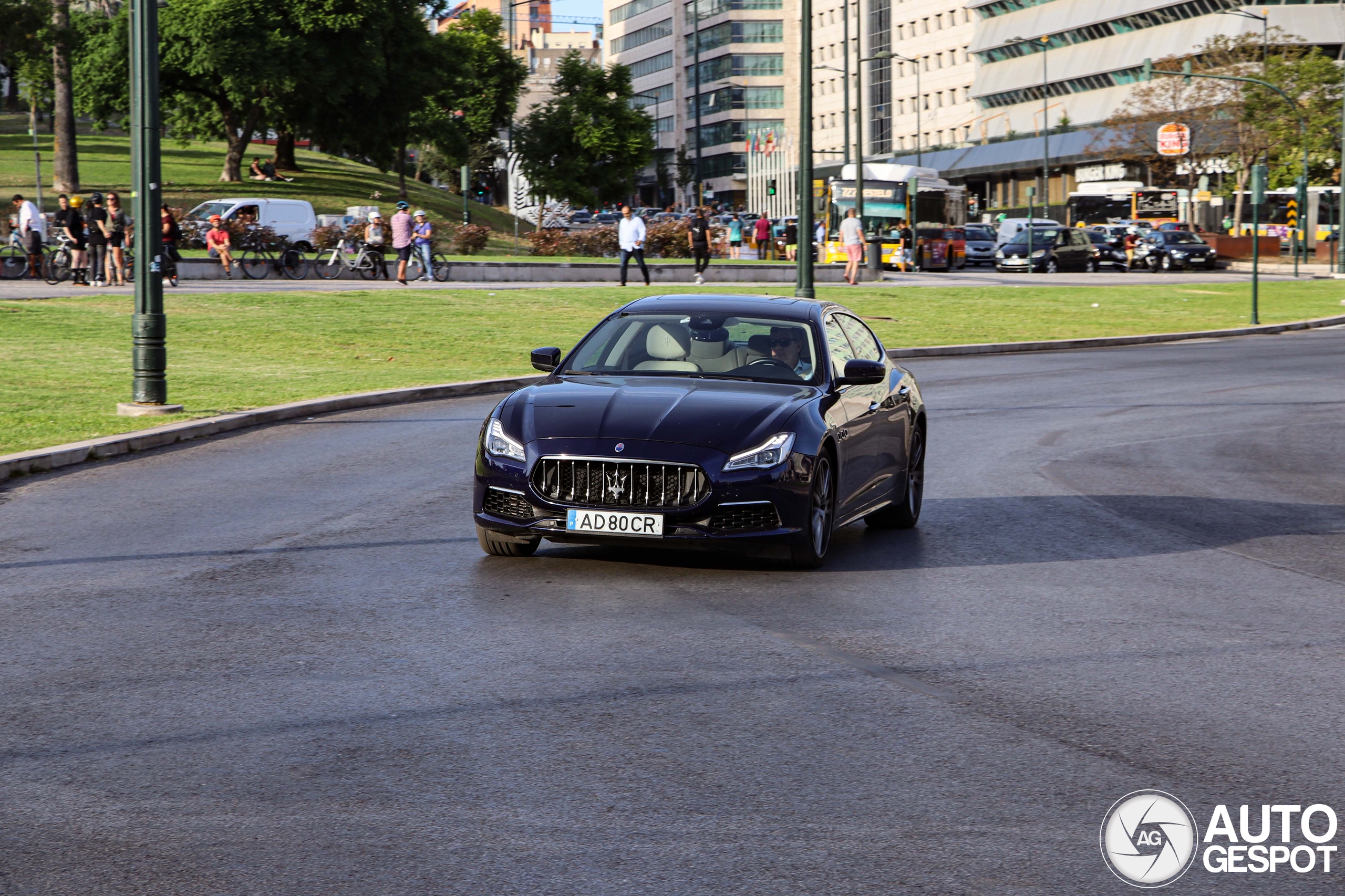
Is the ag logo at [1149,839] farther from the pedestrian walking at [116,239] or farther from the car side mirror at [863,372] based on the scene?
the pedestrian walking at [116,239]

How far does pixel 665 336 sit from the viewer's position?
1006 centimetres

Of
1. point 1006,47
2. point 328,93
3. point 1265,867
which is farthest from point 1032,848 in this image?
point 1006,47

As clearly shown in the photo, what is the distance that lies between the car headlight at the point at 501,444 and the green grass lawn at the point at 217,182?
146 ft

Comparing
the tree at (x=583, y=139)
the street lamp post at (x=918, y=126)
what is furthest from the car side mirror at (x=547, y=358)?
the street lamp post at (x=918, y=126)

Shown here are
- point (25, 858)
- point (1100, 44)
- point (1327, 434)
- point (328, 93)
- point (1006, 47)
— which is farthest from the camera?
point (1006, 47)

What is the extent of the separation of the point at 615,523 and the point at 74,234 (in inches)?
1073

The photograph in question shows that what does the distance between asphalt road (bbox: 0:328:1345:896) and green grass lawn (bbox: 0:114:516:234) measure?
44211 mm

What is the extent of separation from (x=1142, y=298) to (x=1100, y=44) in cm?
6640

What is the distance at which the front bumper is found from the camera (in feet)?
28.6

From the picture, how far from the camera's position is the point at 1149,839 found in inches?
186

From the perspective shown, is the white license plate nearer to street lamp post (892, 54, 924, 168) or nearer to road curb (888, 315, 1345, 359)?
road curb (888, 315, 1345, 359)

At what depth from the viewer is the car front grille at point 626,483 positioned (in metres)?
8.73

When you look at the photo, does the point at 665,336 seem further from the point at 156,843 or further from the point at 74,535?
the point at 156,843

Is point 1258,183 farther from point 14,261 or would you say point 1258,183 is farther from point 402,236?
point 14,261
